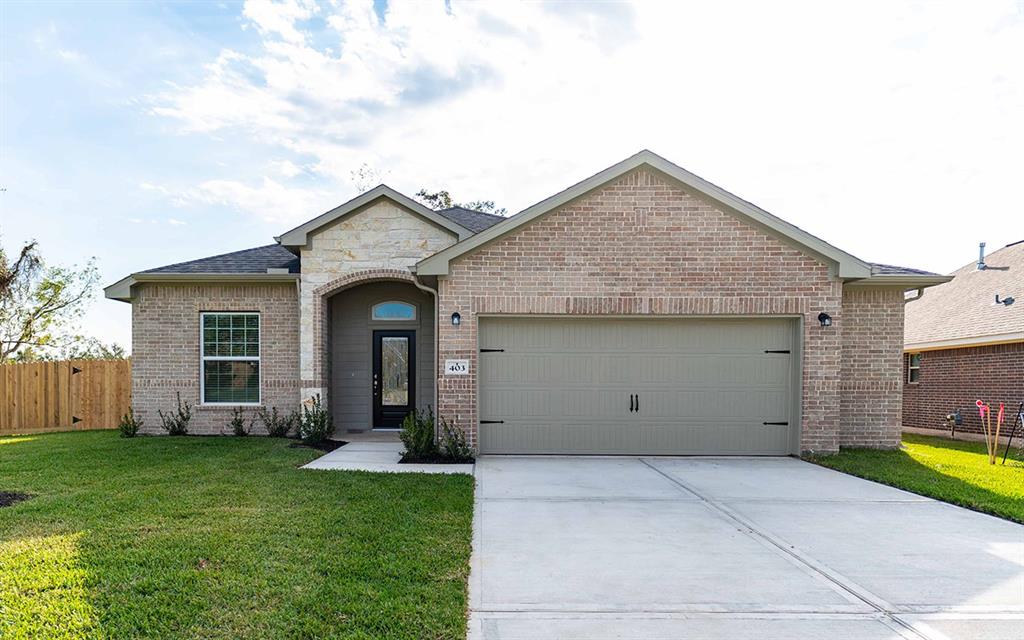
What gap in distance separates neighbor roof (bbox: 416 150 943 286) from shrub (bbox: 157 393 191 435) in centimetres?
650

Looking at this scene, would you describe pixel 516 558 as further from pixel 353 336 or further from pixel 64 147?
pixel 64 147

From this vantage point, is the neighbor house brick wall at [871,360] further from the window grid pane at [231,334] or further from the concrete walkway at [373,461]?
the window grid pane at [231,334]

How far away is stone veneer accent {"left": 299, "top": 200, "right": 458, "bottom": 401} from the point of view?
1127 cm

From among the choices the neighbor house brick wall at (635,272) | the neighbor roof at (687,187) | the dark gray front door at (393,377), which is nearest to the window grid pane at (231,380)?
the dark gray front door at (393,377)

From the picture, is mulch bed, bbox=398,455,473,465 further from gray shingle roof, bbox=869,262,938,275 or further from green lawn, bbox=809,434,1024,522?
gray shingle roof, bbox=869,262,938,275

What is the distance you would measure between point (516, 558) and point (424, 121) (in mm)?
17750

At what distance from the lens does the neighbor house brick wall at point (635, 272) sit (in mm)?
9328

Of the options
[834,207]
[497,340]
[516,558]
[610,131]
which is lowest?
[516,558]

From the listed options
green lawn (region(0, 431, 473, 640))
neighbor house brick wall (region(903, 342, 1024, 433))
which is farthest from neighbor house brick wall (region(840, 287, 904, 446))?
green lawn (region(0, 431, 473, 640))

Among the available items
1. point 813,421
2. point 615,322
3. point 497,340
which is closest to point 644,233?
point 615,322

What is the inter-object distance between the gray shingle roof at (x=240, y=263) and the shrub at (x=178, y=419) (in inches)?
104

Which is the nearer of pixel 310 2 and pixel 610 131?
pixel 310 2

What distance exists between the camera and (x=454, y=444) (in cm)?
902

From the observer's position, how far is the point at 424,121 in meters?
19.9
